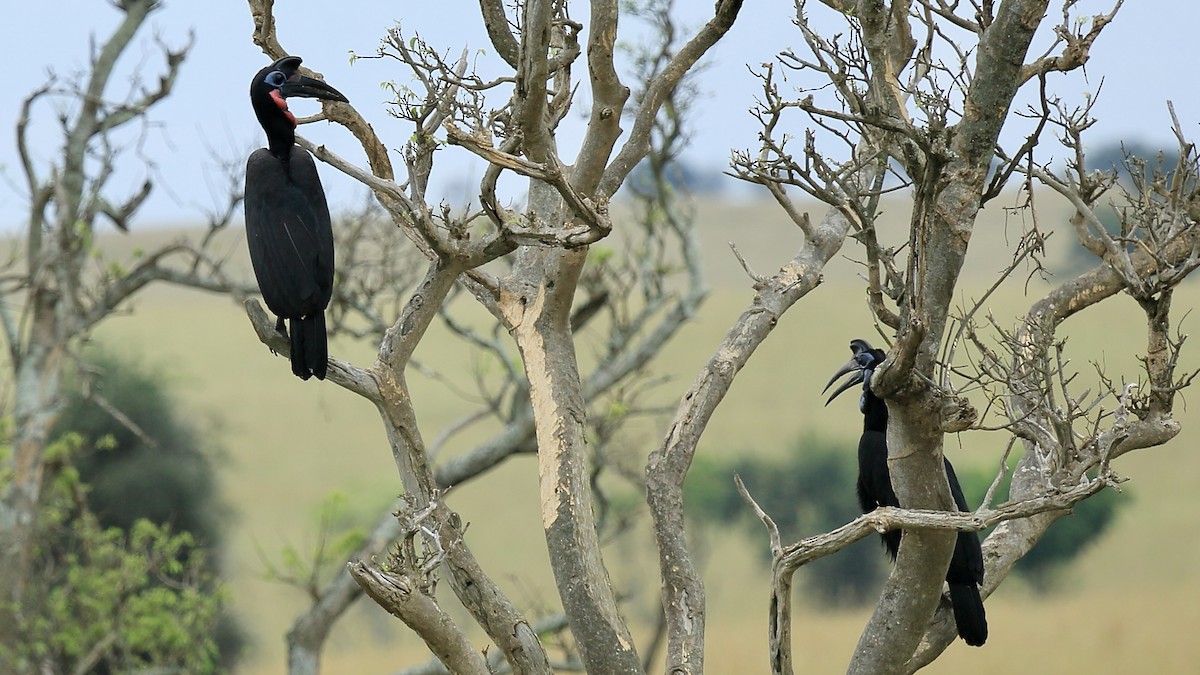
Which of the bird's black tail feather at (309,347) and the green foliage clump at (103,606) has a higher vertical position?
the green foliage clump at (103,606)

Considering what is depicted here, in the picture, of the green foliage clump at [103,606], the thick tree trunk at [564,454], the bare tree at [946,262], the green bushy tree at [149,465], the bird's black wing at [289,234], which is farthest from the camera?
the green bushy tree at [149,465]

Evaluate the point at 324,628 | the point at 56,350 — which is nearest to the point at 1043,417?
the point at 324,628

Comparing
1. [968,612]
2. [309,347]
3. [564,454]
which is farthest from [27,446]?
[968,612]

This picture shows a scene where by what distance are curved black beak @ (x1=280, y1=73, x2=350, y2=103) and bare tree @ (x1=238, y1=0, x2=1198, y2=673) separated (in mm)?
129

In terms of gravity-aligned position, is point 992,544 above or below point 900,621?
above

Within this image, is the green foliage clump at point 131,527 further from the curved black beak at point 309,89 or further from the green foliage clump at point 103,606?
the curved black beak at point 309,89

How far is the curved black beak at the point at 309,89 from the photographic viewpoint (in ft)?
17.1

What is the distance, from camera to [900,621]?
16.0 ft

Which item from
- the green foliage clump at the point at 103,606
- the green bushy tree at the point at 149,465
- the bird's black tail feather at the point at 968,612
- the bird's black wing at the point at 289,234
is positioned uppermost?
the green bushy tree at the point at 149,465

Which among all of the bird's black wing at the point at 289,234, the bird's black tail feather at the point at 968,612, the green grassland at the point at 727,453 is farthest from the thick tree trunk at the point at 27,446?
the bird's black tail feather at the point at 968,612

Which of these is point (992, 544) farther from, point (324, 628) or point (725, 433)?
point (725, 433)

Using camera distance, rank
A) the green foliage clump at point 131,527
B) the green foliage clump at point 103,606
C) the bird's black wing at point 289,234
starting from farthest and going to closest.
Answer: the green foliage clump at point 131,527 < the green foliage clump at point 103,606 < the bird's black wing at point 289,234

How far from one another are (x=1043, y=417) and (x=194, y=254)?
7.24 m

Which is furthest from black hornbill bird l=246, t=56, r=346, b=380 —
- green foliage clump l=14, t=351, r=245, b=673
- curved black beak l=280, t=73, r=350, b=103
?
green foliage clump l=14, t=351, r=245, b=673
